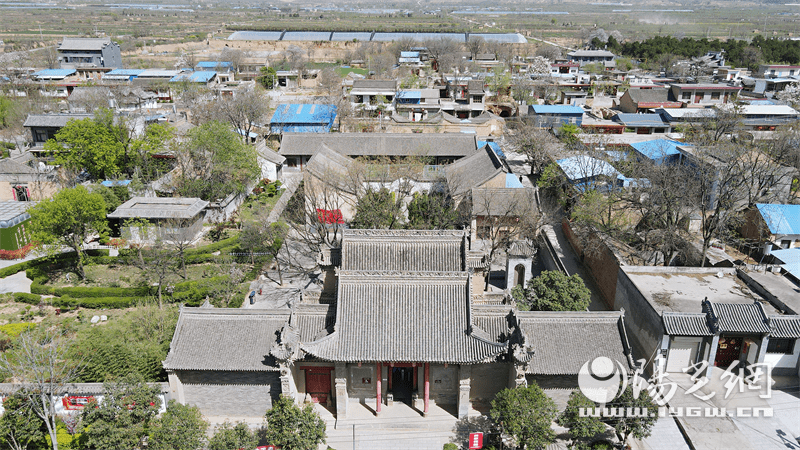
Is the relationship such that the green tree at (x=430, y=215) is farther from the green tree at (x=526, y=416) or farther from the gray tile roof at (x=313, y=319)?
the green tree at (x=526, y=416)

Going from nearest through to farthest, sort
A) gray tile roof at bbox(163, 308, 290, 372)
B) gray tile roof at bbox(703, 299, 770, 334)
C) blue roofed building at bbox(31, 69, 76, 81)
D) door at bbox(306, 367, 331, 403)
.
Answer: gray tile roof at bbox(163, 308, 290, 372) < door at bbox(306, 367, 331, 403) < gray tile roof at bbox(703, 299, 770, 334) < blue roofed building at bbox(31, 69, 76, 81)

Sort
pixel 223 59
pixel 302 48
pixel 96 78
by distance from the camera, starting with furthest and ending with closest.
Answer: pixel 302 48 < pixel 223 59 < pixel 96 78

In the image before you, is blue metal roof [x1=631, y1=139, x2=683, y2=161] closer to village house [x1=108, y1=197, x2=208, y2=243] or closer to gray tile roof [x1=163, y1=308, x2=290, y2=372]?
village house [x1=108, y1=197, x2=208, y2=243]

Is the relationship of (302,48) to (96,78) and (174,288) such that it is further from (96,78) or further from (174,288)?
(174,288)

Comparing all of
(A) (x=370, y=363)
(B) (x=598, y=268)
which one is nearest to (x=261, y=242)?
(A) (x=370, y=363)

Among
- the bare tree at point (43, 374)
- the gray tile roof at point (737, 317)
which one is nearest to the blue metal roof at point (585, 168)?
the gray tile roof at point (737, 317)

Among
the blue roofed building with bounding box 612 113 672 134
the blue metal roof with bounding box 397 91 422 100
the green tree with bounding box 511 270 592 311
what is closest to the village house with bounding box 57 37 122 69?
the blue metal roof with bounding box 397 91 422 100

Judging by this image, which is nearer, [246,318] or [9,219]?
[246,318]
